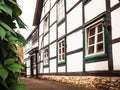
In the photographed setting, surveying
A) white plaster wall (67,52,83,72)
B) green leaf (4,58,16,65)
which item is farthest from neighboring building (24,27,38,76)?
green leaf (4,58,16,65)

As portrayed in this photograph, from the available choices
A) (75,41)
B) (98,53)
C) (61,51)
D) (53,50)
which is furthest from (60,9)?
(98,53)

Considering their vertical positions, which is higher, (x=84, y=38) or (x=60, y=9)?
(x=60, y=9)

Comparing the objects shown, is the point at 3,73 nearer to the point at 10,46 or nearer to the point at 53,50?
the point at 10,46

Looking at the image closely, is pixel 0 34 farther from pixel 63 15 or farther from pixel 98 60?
pixel 63 15

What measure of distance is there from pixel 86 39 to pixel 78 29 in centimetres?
93

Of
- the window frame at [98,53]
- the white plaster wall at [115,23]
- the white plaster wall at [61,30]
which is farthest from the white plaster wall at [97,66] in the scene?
the white plaster wall at [61,30]

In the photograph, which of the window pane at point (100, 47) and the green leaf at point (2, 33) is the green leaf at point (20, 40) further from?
the window pane at point (100, 47)

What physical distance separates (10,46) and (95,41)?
7124 millimetres

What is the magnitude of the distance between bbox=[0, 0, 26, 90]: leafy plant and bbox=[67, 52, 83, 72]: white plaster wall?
26.2 feet

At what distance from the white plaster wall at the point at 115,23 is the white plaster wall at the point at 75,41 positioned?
2.61 m

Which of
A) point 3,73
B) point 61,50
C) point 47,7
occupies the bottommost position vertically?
point 3,73

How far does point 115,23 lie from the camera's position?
6.91m

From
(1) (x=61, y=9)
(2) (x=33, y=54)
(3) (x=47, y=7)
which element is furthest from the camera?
(2) (x=33, y=54)

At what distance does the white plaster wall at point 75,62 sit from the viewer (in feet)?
31.1
